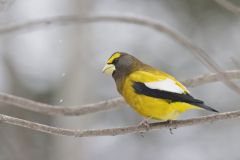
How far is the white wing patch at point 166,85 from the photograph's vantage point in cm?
435

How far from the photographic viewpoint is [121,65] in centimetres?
483

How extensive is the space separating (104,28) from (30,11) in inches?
65.6

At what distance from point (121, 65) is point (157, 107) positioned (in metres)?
0.63

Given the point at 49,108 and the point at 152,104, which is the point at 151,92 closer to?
the point at 152,104

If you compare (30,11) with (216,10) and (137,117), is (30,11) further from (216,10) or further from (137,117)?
(216,10)

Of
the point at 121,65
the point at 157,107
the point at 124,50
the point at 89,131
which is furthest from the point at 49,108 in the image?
the point at 124,50

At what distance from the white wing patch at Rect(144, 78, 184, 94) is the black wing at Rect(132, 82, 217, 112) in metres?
0.03

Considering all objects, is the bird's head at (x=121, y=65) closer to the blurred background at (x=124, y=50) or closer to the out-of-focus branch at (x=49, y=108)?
the out-of-focus branch at (x=49, y=108)

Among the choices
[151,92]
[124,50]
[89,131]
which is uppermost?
[124,50]

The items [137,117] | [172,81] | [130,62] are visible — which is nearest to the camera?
[172,81]

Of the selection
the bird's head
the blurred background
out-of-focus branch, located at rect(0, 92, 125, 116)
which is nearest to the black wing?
the bird's head

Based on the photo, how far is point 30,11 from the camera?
11.2m

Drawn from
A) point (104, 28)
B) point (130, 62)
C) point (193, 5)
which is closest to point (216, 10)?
point (193, 5)

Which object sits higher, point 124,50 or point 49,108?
point 124,50
